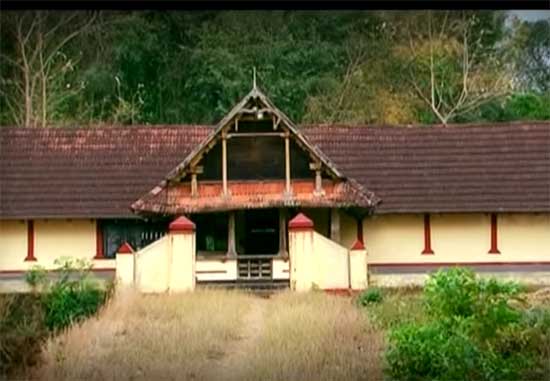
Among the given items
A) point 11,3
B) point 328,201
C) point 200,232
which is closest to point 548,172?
point 328,201

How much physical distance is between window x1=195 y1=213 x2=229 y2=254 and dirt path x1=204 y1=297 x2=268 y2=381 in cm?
427

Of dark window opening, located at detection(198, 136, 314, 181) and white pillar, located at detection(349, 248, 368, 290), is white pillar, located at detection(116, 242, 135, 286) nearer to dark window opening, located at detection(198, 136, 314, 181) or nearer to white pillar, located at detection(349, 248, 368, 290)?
dark window opening, located at detection(198, 136, 314, 181)

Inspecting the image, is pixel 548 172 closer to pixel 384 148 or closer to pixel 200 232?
pixel 384 148

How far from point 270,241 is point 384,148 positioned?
278cm

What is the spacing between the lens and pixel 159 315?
421 inches

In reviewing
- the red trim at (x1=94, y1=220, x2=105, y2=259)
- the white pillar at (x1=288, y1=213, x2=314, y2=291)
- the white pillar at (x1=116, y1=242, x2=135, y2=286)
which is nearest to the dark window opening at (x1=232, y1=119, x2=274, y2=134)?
the white pillar at (x1=288, y1=213, x2=314, y2=291)

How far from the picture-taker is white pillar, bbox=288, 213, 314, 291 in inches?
547

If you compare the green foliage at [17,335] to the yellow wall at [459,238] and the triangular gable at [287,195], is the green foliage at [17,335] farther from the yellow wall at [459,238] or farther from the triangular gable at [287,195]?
the yellow wall at [459,238]

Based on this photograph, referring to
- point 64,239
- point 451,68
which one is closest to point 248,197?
point 64,239

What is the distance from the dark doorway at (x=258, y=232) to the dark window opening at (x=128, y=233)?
132 cm

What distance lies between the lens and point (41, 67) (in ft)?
64.6

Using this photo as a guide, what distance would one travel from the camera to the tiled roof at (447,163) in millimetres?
15875

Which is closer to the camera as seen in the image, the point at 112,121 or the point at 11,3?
the point at 11,3

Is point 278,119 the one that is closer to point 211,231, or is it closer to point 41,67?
point 211,231
